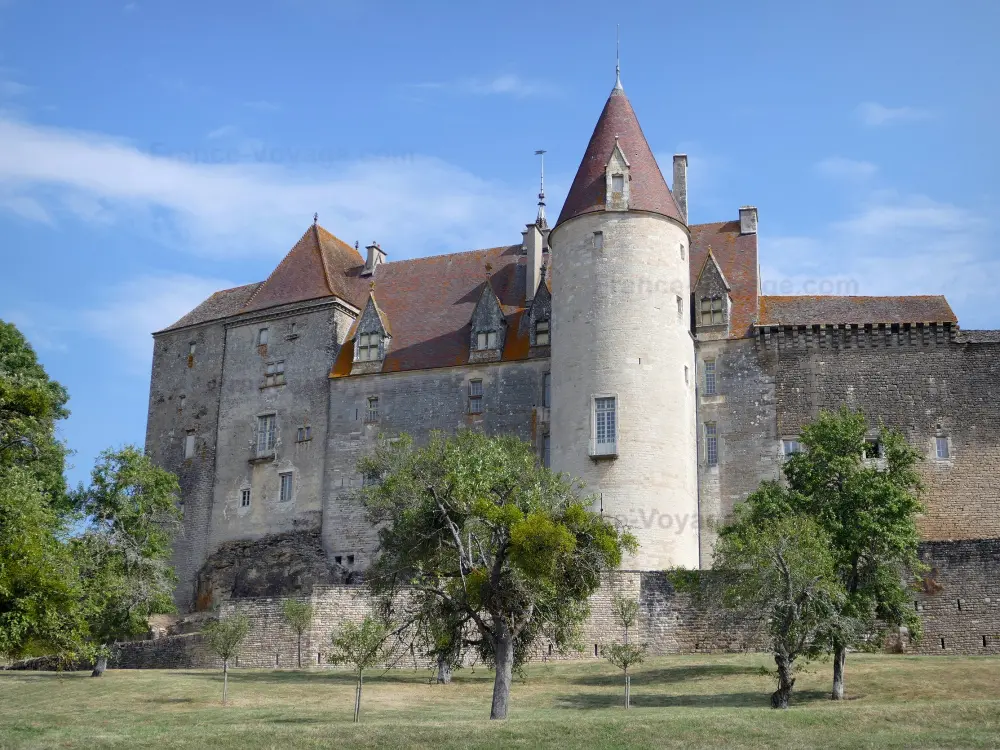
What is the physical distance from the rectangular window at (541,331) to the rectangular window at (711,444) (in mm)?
7182

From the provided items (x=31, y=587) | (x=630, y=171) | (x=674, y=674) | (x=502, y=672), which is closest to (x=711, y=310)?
(x=630, y=171)

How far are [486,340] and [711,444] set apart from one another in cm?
995

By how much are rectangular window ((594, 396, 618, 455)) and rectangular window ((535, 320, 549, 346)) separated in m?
6.14

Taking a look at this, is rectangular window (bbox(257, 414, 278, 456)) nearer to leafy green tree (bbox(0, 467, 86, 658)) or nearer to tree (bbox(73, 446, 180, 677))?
tree (bbox(73, 446, 180, 677))

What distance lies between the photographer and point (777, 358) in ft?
162

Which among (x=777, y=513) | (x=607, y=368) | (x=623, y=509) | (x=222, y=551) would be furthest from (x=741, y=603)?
(x=222, y=551)

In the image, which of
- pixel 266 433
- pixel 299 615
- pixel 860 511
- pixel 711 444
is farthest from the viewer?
pixel 266 433

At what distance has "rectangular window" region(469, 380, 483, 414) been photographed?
52.4m

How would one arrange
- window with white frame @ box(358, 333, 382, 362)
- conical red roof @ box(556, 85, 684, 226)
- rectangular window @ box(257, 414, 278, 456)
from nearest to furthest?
conical red roof @ box(556, 85, 684, 226)
window with white frame @ box(358, 333, 382, 362)
rectangular window @ box(257, 414, 278, 456)

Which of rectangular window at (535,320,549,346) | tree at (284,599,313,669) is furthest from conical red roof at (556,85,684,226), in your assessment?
tree at (284,599,313,669)

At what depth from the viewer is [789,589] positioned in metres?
32.2

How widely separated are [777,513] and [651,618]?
692 cm

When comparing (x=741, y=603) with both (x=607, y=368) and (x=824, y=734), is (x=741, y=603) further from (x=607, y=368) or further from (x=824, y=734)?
(x=607, y=368)

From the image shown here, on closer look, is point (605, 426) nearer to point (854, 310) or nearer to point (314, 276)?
point (854, 310)
